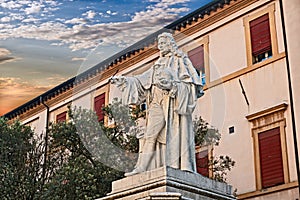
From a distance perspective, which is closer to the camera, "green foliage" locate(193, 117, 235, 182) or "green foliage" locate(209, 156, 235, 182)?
"green foliage" locate(193, 117, 235, 182)

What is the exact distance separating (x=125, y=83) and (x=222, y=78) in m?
16.2

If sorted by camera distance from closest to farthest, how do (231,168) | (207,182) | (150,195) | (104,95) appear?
(150,195), (207,182), (231,168), (104,95)

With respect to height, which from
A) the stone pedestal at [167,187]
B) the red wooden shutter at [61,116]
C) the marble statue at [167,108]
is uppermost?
the red wooden shutter at [61,116]

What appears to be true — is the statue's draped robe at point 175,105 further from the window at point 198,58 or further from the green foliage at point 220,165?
the window at point 198,58

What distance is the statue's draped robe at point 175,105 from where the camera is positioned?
8.44 meters

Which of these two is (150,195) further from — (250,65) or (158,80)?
(250,65)

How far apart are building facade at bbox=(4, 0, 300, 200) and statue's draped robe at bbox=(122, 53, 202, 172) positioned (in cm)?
951

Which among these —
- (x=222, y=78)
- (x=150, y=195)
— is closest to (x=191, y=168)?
(x=150, y=195)

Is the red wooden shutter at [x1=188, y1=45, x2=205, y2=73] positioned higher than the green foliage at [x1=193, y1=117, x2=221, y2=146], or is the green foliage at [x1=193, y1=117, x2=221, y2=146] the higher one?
the red wooden shutter at [x1=188, y1=45, x2=205, y2=73]

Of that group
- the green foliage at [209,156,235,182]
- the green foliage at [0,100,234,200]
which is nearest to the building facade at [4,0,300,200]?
the green foliage at [209,156,235,182]

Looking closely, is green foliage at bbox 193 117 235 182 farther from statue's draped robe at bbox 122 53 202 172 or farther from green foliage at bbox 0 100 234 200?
statue's draped robe at bbox 122 53 202 172

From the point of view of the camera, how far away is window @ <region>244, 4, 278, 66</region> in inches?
893

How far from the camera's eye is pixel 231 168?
2239cm

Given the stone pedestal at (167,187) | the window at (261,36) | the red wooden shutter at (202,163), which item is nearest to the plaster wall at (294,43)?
the window at (261,36)
